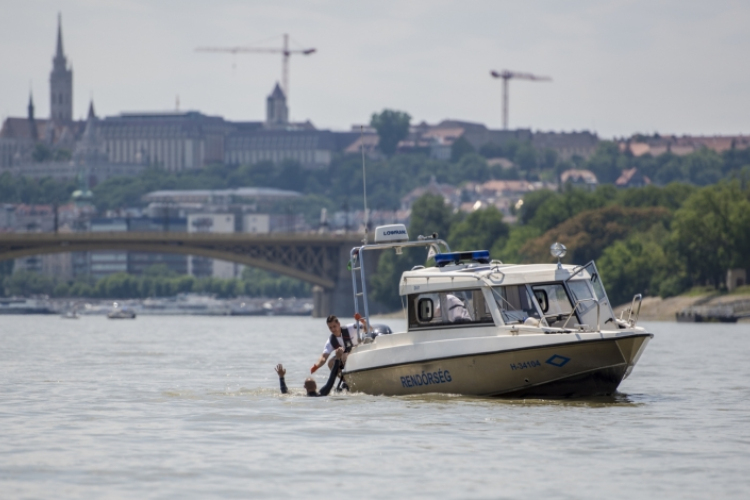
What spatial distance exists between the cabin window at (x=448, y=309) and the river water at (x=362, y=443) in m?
1.33

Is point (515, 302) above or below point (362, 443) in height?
above

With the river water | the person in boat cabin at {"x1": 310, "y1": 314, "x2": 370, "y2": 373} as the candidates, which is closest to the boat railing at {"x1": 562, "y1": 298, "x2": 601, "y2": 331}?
the river water

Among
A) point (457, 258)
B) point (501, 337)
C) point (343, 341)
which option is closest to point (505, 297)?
point (501, 337)

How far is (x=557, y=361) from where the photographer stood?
28.7m

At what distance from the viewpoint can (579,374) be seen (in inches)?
1142

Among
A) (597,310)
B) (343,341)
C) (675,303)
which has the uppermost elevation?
(597,310)

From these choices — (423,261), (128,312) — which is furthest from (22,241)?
(423,261)

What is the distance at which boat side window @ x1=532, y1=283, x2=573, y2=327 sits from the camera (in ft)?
97.6

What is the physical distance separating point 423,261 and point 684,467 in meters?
122

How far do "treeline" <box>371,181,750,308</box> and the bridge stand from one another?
13.2ft

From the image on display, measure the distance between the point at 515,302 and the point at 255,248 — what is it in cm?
11569

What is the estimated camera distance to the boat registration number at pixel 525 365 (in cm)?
2866

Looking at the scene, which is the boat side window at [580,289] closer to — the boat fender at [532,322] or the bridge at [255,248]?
the boat fender at [532,322]

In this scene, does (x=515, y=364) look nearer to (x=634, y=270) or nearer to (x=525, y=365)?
(x=525, y=365)
